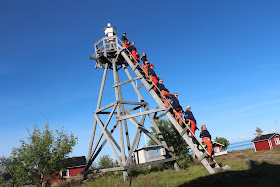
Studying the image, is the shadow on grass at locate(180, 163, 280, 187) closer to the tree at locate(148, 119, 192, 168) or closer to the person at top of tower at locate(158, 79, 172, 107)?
the person at top of tower at locate(158, 79, 172, 107)

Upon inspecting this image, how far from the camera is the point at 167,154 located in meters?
13.5

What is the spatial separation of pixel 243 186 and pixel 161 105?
6.02 meters

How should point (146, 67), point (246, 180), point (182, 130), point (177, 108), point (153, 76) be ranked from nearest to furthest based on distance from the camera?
point (246, 180) → point (182, 130) → point (177, 108) → point (153, 76) → point (146, 67)

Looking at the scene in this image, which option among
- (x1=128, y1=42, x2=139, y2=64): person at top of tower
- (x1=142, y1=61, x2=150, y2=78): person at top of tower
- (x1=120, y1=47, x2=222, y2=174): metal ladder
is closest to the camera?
(x1=120, y1=47, x2=222, y2=174): metal ladder

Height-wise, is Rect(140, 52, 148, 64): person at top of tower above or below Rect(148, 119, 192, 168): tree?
above

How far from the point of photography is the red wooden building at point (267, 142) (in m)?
40.0

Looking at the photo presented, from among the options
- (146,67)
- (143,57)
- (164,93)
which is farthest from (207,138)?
(143,57)

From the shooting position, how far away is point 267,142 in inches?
1585

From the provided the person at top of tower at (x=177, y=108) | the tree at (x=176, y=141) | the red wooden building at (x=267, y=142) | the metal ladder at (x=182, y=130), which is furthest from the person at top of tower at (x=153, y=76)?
the red wooden building at (x=267, y=142)

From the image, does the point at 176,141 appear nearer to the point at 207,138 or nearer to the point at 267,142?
the point at 207,138

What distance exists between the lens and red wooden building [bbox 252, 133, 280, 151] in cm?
4003

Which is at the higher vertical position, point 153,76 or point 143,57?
point 143,57

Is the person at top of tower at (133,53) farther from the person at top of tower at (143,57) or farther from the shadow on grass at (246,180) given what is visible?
the shadow on grass at (246,180)

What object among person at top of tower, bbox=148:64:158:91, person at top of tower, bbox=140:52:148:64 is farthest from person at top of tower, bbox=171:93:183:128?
person at top of tower, bbox=140:52:148:64
